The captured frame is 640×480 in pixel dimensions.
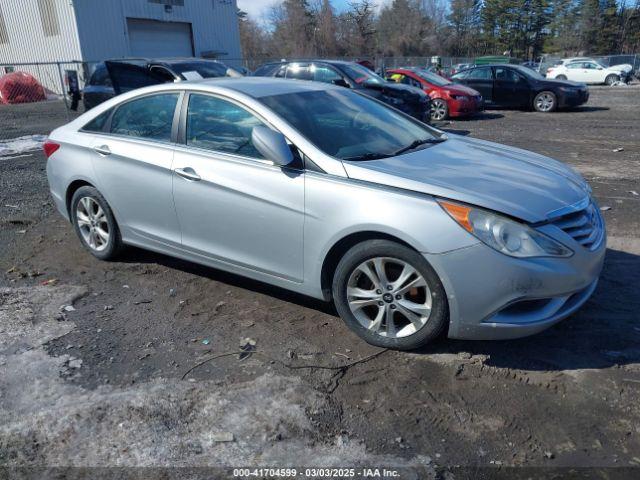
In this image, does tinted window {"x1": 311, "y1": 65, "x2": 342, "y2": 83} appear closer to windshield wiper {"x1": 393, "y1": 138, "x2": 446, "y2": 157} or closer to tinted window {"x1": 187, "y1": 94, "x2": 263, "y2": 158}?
windshield wiper {"x1": 393, "y1": 138, "x2": 446, "y2": 157}

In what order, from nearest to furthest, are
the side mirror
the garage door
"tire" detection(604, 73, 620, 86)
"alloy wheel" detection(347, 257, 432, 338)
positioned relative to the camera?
"alloy wheel" detection(347, 257, 432, 338) < the side mirror < the garage door < "tire" detection(604, 73, 620, 86)

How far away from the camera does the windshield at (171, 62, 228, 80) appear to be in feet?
34.3

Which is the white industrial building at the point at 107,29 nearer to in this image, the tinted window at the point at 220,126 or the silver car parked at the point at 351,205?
the silver car parked at the point at 351,205

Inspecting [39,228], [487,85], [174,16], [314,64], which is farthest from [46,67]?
[39,228]

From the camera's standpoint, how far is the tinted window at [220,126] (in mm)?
3883

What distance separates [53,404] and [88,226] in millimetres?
2389

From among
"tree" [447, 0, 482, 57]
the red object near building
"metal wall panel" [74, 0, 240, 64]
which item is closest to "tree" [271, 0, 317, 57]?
"tree" [447, 0, 482, 57]

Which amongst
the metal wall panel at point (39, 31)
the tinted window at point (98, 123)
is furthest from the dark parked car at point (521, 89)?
the metal wall panel at point (39, 31)

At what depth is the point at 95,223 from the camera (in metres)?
4.98

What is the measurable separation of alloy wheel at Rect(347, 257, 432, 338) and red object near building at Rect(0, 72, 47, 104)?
23904 millimetres

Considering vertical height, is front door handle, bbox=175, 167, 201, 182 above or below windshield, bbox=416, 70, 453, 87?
below

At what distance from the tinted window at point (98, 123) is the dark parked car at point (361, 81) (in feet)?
24.9

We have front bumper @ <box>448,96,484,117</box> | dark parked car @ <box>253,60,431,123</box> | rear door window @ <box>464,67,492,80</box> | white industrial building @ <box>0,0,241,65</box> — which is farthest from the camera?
white industrial building @ <box>0,0,241,65</box>

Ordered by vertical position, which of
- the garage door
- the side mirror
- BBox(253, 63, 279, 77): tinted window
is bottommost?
the side mirror
